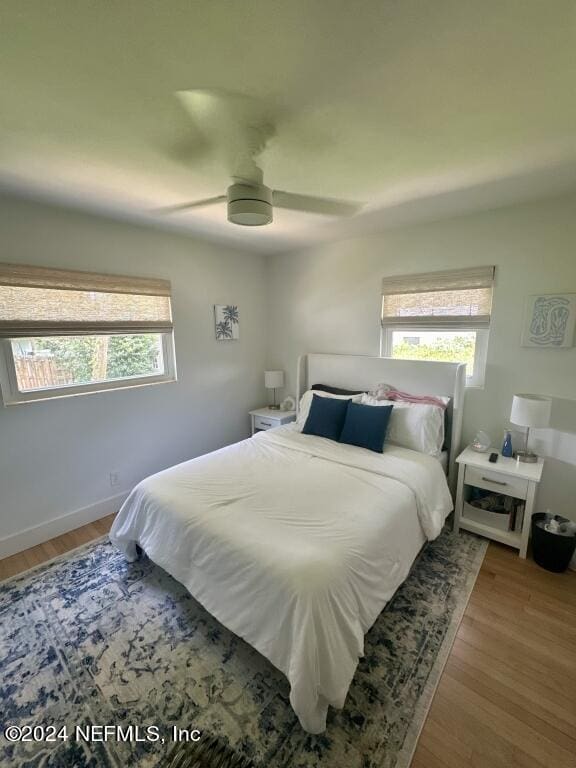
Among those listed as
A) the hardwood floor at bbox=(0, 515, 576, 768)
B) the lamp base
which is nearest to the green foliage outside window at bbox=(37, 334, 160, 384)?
the hardwood floor at bbox=(0, 515, 576, 768)

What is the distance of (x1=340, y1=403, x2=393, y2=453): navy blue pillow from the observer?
7.90ft

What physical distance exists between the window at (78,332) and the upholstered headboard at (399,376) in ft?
4.71

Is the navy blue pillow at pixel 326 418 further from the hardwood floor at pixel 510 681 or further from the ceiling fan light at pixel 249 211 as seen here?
the ceiling fan light at pixel 249 211

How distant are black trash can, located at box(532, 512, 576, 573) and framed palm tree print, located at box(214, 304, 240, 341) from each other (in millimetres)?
3015

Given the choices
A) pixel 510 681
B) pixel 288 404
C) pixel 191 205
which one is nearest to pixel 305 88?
pixel 191 205

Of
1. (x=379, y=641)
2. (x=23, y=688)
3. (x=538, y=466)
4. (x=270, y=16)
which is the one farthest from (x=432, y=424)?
(x=23, y=688)

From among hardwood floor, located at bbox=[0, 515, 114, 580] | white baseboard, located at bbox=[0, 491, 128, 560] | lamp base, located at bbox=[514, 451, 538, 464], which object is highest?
lamp base, located at bbox=[514, 451, 538, 464]

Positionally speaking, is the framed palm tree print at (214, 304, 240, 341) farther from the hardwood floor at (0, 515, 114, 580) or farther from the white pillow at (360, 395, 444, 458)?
the hardwood floor at (0, 515, 114, 580)

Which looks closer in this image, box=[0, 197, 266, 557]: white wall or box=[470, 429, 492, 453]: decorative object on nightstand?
box=[0, 197, 266, 557]: white wall

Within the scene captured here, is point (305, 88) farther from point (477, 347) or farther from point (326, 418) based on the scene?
point (477, 347)

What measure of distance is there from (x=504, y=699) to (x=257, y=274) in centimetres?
374

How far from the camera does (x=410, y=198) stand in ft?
7.00

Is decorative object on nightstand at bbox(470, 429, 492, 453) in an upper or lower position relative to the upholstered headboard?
lower

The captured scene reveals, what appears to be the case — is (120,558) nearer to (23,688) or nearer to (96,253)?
(23,688)
